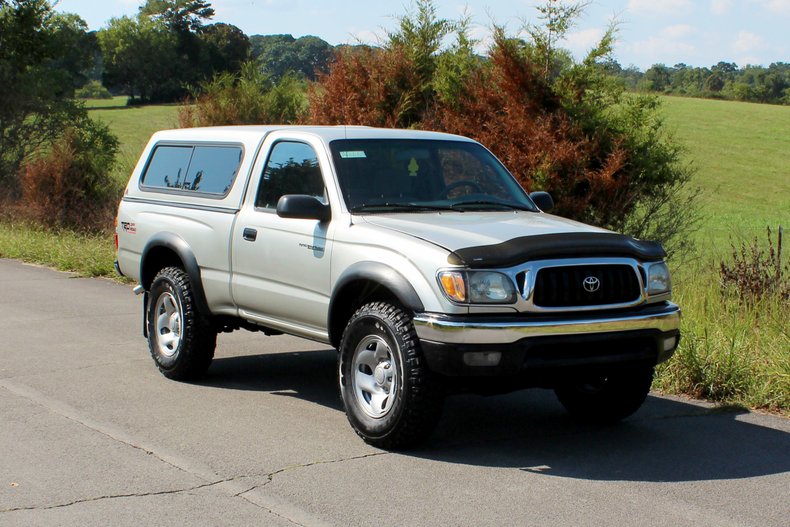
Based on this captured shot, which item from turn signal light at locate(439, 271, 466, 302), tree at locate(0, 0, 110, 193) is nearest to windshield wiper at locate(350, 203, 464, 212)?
turn signal light at locate(439, 271, 466, 302)

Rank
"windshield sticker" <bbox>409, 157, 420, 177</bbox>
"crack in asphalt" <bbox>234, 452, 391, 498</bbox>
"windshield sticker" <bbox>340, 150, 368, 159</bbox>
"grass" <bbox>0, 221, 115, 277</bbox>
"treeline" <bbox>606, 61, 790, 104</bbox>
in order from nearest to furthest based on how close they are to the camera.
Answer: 1. "crack in asphalt" <bbox>234, 452, 391, 498</bbox>
2. "windshield sticker" <bbox>340, 150, 368, 159</bbox>
3. "windshield sticker" <bbox>409, 157, 420, 177</bbox>
4. "grass" <bbox>0, 221, 115, 277</bbox>
5. "treeline" <bbox>606, 61, 790, 104</bbox>

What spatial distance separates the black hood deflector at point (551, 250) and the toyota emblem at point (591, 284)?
140mm

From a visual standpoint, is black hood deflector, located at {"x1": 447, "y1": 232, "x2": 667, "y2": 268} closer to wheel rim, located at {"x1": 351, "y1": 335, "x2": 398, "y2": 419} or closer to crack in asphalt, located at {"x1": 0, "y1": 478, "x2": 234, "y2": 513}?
wheel rim, located at {"x1": 351, "y1": 335, "x2": 398, "y2": 419}

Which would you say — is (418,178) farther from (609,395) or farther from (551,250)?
(609,395)

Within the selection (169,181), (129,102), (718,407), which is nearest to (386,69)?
(169,181)

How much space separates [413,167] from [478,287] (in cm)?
178

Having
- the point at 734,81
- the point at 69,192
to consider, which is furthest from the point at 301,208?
the point at 734,81

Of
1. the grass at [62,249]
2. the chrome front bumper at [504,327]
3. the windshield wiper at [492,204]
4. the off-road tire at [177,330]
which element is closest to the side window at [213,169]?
the off-road tire at [177,330]

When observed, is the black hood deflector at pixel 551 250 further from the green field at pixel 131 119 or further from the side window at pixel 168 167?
the green field at pixel 131 119

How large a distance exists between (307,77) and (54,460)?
13098 mm

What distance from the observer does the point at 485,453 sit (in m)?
6.41

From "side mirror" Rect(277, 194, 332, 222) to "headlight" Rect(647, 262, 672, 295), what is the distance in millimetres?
2089

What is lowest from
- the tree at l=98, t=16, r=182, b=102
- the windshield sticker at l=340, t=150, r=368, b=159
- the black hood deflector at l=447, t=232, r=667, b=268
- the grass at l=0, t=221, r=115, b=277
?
the grass at l=0, t=221, r=115, b=277

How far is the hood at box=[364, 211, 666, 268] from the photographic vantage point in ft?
20.0
